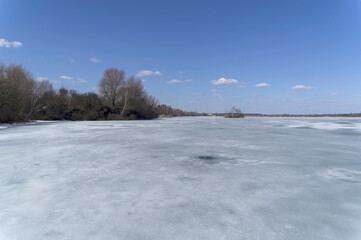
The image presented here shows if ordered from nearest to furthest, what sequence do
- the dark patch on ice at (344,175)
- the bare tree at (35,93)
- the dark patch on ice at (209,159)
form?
the dark patch on ice at (344,175) → the dark patch on ice at (209,159) → the bare tree at (35,93)

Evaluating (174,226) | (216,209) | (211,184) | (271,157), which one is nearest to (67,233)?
(174,226)

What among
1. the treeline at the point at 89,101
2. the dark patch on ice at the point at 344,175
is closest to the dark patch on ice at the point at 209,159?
the dark patch on ice at the point at 344,175

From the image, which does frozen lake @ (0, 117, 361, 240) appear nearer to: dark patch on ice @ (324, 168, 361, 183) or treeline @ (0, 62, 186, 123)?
dark patch on ice @ (324, 168, 361, 183)

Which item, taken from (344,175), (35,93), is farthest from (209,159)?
(35,93)

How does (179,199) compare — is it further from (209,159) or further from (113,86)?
(113,86)

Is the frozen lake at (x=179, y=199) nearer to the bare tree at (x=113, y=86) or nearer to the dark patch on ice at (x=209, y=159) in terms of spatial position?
the dark patch on ice at (x=209, y=159)

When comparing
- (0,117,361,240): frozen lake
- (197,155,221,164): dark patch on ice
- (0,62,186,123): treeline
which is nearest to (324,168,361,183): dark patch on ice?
(0,117,361,240): frozen lake

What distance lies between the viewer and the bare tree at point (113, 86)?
25203 millimetres

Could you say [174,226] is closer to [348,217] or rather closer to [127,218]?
[127,218]

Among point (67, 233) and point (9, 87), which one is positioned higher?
point (9, 87)

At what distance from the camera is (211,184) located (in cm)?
241

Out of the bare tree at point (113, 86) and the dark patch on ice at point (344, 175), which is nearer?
the dark patch on ice at point (344, 175)

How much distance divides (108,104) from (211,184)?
25.2 metres

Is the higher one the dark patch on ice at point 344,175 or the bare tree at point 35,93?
the bare tree at point 35,93
